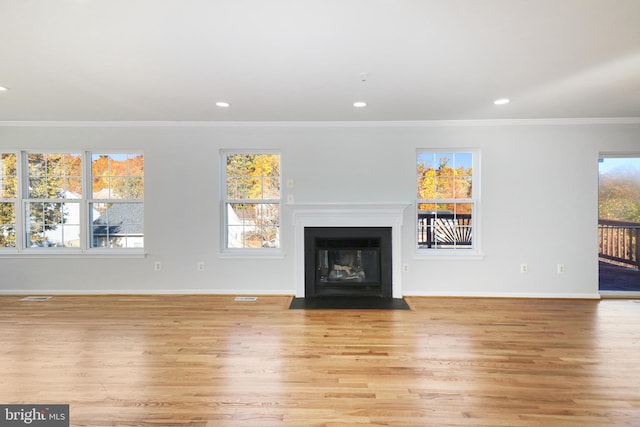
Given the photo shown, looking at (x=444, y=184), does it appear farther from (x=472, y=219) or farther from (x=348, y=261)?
(x=348, y=261)

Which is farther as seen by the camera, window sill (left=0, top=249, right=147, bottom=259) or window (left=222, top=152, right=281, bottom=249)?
window (left=222, top=152, right=281, bottom=249)

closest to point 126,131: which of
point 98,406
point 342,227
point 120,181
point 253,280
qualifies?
point 120,181

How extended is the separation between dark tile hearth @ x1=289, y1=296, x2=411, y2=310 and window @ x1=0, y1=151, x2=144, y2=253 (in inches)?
94.8

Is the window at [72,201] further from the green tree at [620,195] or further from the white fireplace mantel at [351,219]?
the green tree at [620,195]

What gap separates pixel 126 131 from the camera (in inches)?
165

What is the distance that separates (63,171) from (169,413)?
4.00 m

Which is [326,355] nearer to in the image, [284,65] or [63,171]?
[284,65]

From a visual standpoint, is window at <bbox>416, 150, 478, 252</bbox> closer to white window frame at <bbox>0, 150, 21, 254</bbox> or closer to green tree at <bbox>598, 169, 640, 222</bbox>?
green tree at <bbox>598, 169, 640, 222</bbox>

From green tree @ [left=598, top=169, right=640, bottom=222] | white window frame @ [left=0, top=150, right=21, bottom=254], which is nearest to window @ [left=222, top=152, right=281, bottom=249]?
white window frame @ [left=0, top=150, right=21, bottom=254]

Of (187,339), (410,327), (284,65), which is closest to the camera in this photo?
(284,65)

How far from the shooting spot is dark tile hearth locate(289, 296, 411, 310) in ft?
12.2

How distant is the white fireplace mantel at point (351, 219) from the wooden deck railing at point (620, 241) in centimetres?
288

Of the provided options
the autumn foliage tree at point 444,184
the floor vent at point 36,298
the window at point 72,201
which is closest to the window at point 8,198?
the window at point 72,201

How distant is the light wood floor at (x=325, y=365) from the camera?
1.84m
